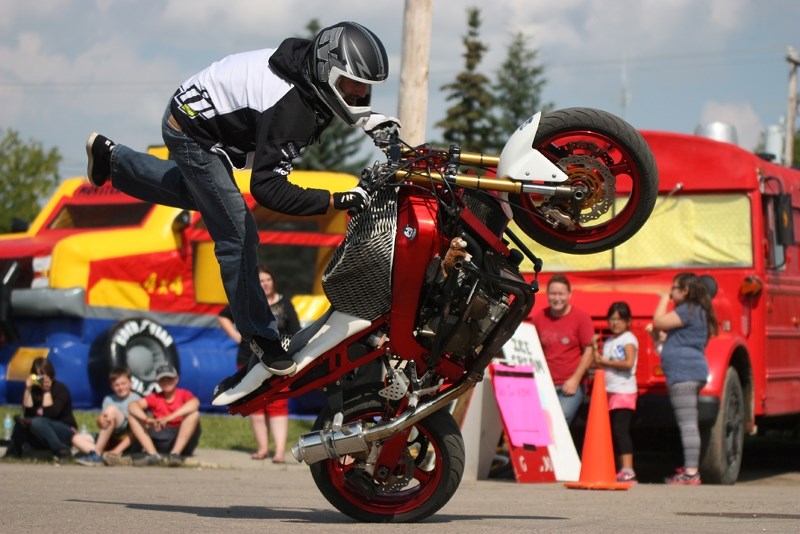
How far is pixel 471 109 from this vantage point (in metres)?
63.4

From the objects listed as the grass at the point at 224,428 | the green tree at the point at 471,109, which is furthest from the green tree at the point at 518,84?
the grass at the point at 224,428

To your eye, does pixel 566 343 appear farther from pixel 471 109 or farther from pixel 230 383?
pixel 471 109

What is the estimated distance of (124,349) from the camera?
15227mm

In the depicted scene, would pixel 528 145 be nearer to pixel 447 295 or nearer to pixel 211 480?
pixel 447 295

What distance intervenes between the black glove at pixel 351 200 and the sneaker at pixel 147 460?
6.04m

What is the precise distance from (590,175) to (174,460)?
6.25m

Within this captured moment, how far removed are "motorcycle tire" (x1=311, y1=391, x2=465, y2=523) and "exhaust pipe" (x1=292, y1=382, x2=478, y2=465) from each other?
139 mm

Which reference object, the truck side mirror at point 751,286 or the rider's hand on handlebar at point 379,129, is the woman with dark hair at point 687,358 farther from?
the rider's hand on handlebar at point 379,129

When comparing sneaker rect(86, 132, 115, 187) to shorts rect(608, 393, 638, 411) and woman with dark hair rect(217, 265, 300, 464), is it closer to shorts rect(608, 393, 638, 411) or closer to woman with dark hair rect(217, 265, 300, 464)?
woman with dark hair rect(217, 265, 300, 464)

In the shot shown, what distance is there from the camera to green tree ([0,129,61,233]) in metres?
42.9

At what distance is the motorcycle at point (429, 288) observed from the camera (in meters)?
6.36

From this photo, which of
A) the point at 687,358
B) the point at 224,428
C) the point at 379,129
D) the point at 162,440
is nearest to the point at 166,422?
the point at 162,440

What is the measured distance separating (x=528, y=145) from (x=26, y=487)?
4.02 m

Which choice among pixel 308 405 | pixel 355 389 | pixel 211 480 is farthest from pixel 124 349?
pixel 355 389
